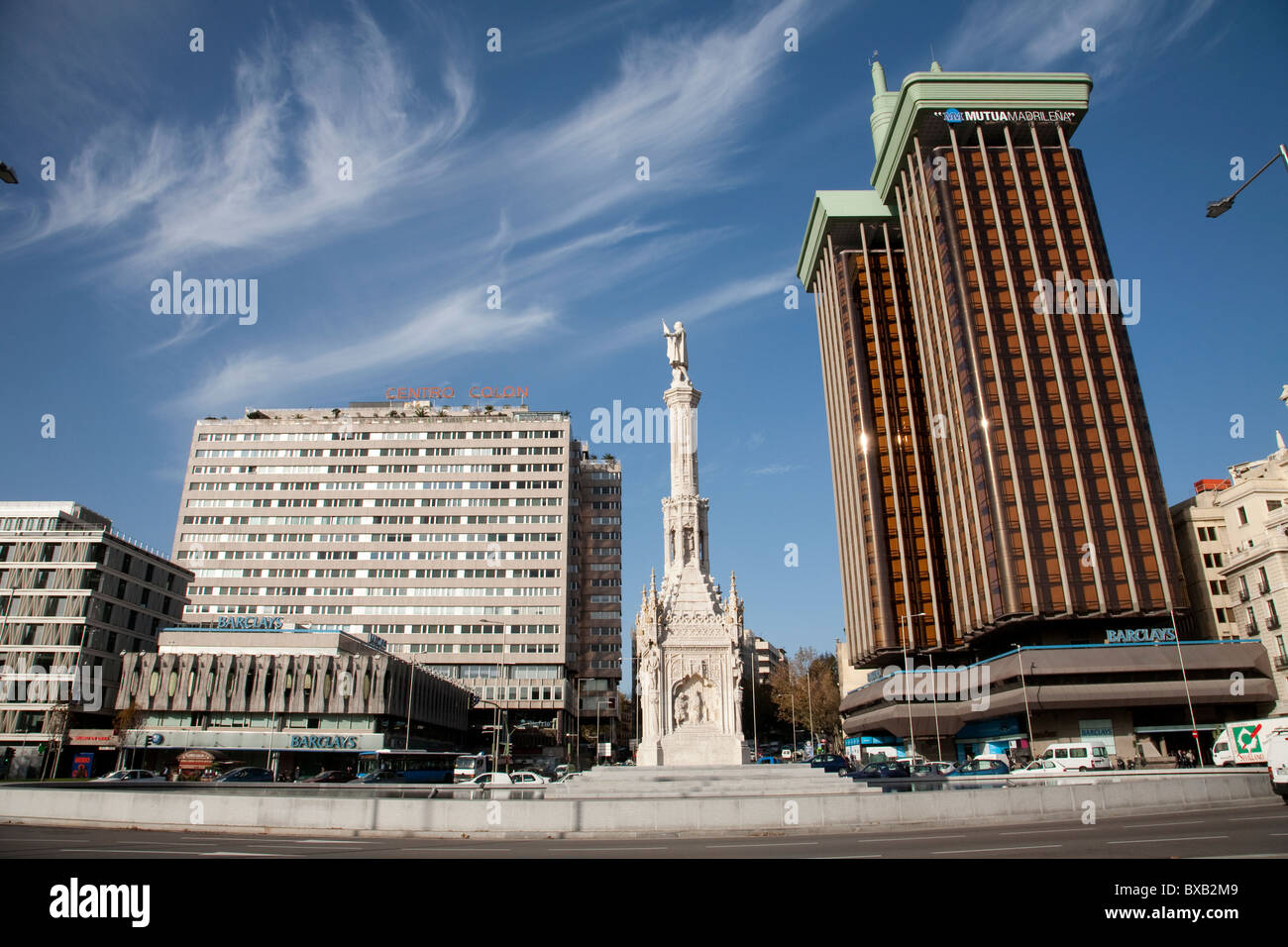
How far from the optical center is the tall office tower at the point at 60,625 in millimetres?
75812

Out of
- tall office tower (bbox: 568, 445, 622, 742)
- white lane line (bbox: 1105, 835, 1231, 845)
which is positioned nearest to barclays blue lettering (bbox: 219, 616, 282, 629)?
tall office tower (bbox: 568, 445, 622, 742)

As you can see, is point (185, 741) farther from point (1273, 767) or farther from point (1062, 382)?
point (1062, 382)

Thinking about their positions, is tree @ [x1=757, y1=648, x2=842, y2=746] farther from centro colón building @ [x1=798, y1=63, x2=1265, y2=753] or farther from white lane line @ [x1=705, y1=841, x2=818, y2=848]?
white lane line @ [x1=705, y1=841, x2=818, y2=848]

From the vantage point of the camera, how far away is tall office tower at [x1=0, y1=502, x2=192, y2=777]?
75.8m

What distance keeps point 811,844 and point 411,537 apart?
101727mm

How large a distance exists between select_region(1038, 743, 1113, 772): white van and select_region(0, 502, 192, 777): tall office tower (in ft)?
266

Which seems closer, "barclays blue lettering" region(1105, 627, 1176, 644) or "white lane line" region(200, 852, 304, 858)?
"white lane line" region(200, 852, 304, 858)

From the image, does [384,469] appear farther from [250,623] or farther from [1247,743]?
[1247,743]

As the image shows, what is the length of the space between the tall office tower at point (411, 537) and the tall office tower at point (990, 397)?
144ft

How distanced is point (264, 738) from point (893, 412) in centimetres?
8275

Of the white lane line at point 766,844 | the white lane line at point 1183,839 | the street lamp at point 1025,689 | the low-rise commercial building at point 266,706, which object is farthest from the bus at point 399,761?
the white lane line at point 1183,839

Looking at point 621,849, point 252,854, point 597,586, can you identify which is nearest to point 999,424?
point 597,586
